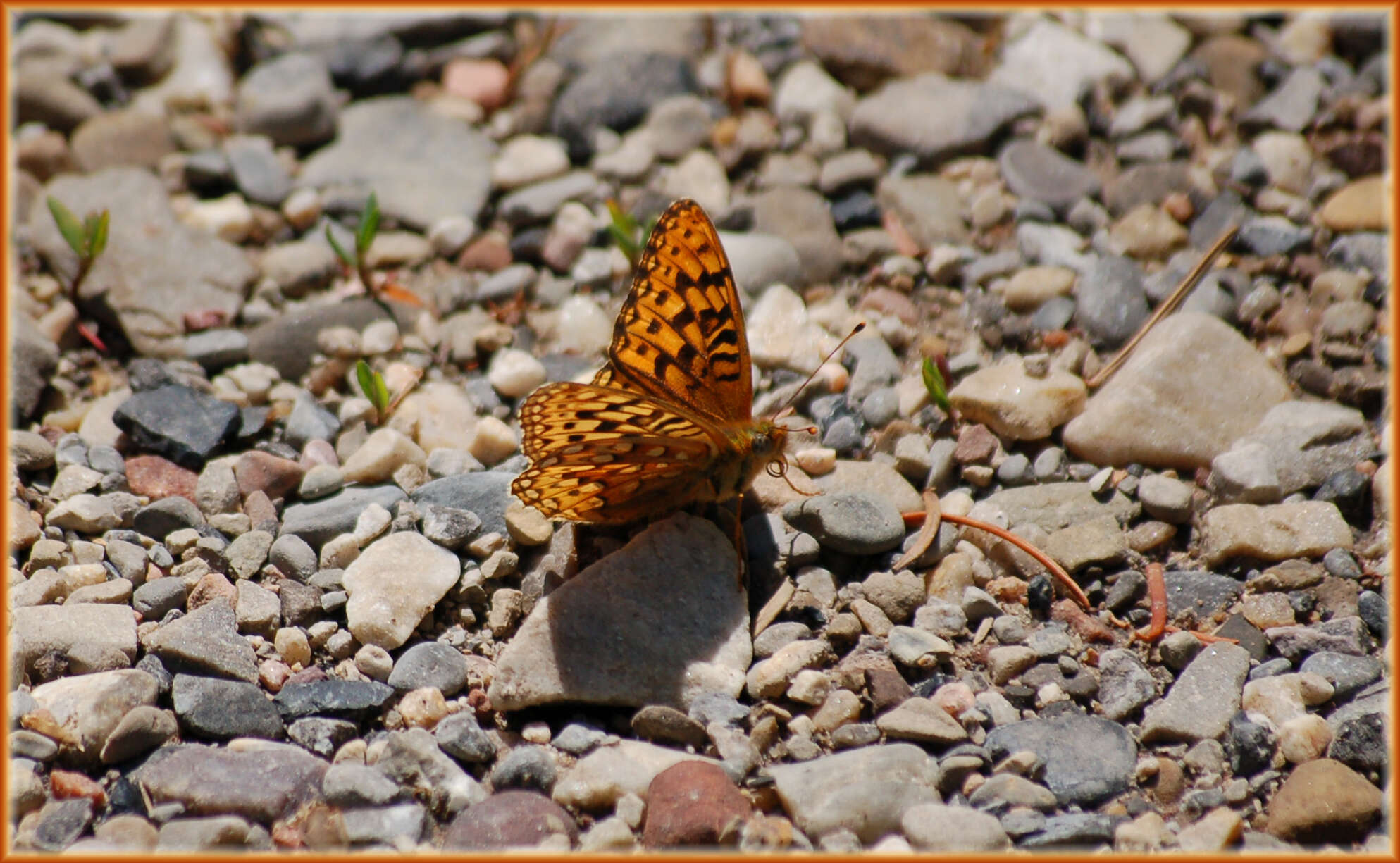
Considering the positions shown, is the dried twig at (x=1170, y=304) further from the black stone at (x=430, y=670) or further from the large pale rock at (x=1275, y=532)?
the black stone at (x=430, y=670)

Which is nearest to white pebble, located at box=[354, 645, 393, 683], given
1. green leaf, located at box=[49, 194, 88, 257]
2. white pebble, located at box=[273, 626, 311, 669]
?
white pebble, located at box=[273, 626, 311, 669]

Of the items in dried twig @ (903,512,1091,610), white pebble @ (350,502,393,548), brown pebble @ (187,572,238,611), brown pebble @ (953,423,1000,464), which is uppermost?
brown pebble @ (953,423,1000,464)

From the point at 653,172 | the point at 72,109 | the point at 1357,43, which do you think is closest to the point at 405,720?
the point at 653,172

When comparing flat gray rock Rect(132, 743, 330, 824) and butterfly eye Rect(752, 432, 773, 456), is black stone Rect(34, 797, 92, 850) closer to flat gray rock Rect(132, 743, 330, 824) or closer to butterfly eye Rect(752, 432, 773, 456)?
flat gray rock Rect(132, 743, 330, 824)

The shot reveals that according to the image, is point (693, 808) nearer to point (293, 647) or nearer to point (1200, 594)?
point (293, 647)

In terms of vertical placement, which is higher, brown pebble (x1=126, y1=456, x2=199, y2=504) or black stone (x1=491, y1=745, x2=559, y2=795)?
brown pebble (x1=126, y1=456, x2=199, y2=504)
